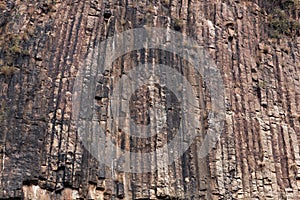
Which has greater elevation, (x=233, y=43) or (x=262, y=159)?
(x=233, y=43)

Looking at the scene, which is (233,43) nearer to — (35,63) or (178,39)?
(178,39)

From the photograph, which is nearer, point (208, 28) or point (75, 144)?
point (75, 144)

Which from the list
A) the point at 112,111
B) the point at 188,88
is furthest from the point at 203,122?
the point at 112,111

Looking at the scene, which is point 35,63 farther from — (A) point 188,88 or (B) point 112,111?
(A) point 188,88

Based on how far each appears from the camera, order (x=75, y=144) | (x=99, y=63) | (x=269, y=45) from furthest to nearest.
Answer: (x=269, y=45)
(x=99, y=63)
(x=75, y=144)

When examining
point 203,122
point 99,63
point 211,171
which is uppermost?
point 99,63

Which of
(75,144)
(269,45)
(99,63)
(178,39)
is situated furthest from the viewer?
(269,45)

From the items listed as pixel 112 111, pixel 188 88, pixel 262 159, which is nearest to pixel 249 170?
pixel 262 159
